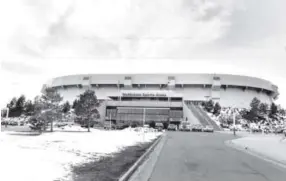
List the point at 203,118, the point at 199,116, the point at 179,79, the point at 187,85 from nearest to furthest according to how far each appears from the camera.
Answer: the point at 203,118
the point at 199,116
the point at 179,79
the point at 187,85

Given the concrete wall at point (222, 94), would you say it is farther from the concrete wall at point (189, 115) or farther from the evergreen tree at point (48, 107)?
the evergreen tree at point (48, 107)

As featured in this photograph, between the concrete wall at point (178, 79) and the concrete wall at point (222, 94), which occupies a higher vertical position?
the concrete wall at point (178, 79)

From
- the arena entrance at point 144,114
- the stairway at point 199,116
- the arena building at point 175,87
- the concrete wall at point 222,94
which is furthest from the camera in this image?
the concrete wall at point 222,94

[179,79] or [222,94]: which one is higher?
[179,79]

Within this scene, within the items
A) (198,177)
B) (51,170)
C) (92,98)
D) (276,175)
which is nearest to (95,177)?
(51,170)

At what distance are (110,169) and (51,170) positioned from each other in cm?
247

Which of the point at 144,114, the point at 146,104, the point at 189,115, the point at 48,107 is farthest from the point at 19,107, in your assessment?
the point at 48,107

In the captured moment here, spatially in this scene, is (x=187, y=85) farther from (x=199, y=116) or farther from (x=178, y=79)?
(x=199, y=116)

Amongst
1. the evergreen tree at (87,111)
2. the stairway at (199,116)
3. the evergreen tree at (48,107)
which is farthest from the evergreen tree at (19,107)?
the evergreen tree at (48,107)

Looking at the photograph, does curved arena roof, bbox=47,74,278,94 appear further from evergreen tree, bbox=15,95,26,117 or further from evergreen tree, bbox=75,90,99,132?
evergreen tree, bbox=75,90,99,132

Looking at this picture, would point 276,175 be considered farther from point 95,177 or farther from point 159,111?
point 159,111

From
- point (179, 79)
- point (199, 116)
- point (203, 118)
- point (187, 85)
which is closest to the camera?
point (203, 118)

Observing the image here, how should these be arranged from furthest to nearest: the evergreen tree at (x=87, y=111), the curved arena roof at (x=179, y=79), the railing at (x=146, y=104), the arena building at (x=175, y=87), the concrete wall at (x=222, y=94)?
the concrete wall at (x=222, y=94) → the curved arena roof at (x=179, y=79) → the arena building at (x=175, y=87) → the railing at (x=146, y=104) → the evergreen tree at (x=87, y=111)

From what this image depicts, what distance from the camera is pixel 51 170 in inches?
378
